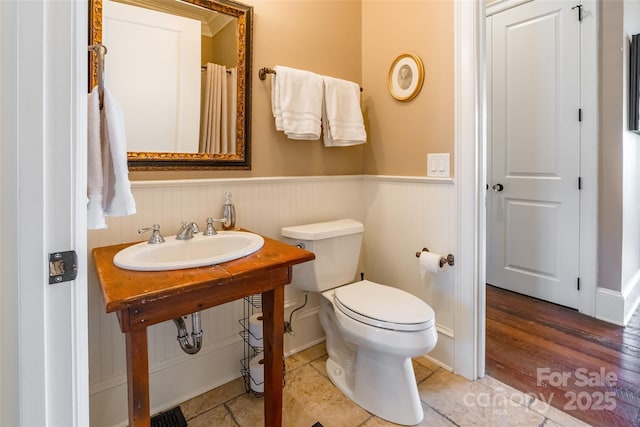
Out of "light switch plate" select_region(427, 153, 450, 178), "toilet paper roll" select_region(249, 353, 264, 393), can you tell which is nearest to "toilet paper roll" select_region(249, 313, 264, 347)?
"toilet paper roll" select_region(249, 353, 264, 393)

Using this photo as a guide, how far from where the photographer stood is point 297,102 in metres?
1.75

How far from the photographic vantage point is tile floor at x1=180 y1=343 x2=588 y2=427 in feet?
4.61

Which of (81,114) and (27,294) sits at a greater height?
(81,114)

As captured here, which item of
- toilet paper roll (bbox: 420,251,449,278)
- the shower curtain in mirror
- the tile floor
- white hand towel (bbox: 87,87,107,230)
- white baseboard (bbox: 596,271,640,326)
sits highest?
the shower curtain in mirror

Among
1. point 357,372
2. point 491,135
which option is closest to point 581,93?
point 491,135

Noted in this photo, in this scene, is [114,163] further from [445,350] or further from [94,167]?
[445,350]

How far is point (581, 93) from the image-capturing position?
7.53 feet

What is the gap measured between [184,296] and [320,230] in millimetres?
840

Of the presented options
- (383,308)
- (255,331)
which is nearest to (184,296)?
(255,331)

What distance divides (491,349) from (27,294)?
2122 millimetres

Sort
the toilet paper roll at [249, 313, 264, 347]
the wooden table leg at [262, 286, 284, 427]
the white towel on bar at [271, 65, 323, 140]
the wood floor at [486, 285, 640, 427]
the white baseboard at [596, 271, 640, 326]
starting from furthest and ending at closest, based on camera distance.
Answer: the white baseboard at [596, 271, 640, 326] < the white towel on bar at [271, 65, 323, 140] < the toilet paper roll at [249, 313, 264, 347] < the wood floor at [486, 285, 640, 427] < the wooden table leg at [262, 286, 284, 427]

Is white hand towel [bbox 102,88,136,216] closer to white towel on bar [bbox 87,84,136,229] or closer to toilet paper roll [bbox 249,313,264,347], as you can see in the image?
white towel on bar [bbox 87,84,136,229]

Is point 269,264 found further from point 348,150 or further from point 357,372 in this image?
point 348,150

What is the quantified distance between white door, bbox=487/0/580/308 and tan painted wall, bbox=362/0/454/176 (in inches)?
49.2
